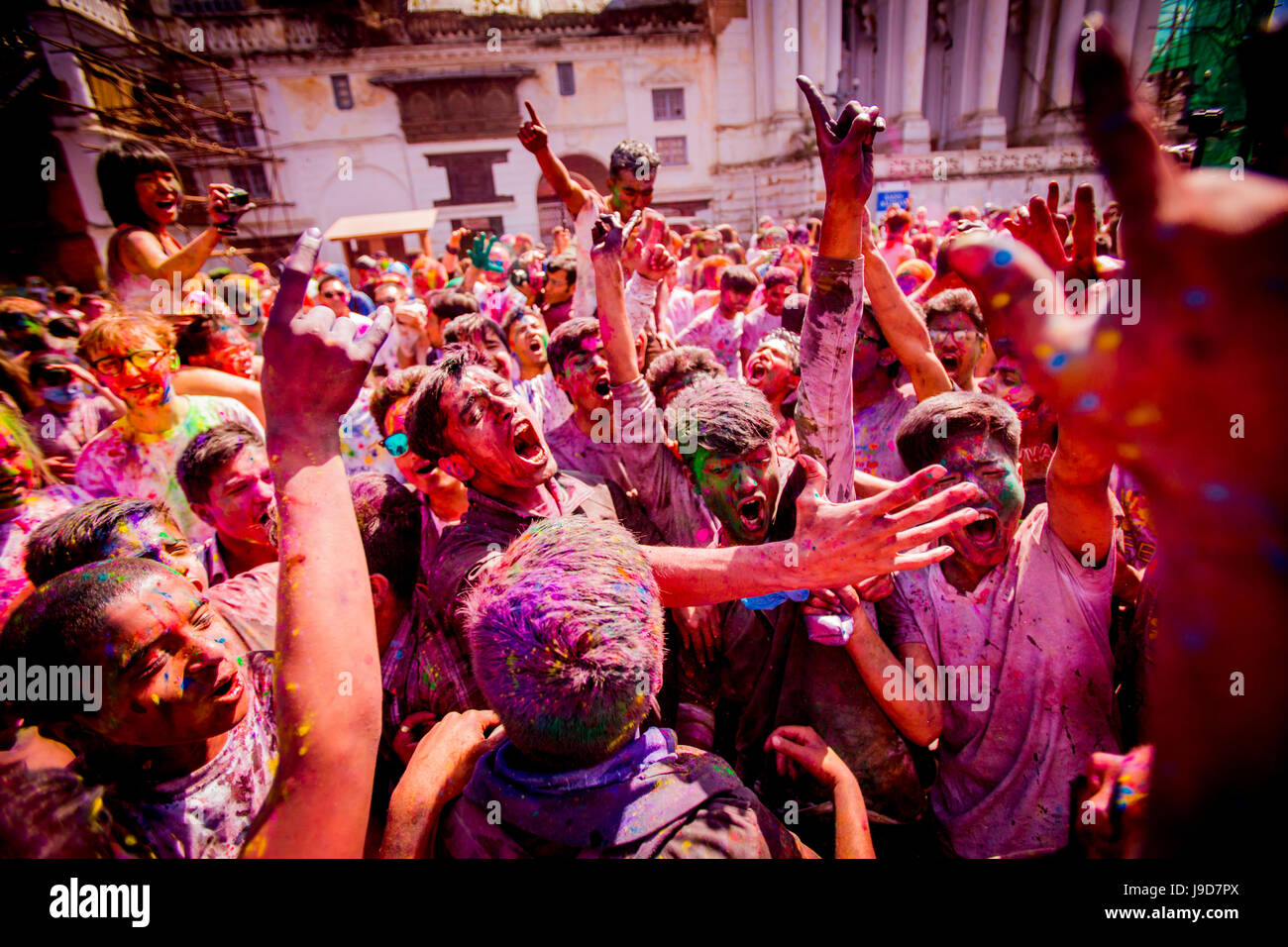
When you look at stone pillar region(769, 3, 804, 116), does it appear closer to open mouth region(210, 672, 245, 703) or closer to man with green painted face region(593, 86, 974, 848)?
man with green painted face region(593, 86, 974, 848)


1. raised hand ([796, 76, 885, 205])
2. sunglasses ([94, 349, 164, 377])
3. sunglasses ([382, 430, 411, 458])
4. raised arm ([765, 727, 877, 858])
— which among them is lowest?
raised arm ([765, 727, 877, 858])

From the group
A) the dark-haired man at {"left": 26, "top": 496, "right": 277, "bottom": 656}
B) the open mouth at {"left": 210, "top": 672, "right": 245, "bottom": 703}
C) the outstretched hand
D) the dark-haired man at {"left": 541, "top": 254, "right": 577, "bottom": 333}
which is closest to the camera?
the outstretched hand

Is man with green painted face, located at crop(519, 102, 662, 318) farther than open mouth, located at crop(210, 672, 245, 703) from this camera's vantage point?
Yes

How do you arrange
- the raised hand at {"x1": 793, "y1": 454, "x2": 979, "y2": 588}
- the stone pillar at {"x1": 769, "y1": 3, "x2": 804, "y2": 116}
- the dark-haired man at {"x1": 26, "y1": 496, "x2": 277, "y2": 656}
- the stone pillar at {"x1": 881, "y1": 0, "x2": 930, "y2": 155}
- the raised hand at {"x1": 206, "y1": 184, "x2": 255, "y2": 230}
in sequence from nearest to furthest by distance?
1. the raised hand at {"x1": 793, "y1": 454, "x2": 979, "y2": 588}
2. the dark-haired man at {"x1": 26, "y1": 496, "x2": 277, "y2": 656}
3. the raised hand at {"x1": 206, "y1": 184, "x2": 255, "y2": 230}
4. the stone pillar at {"x1": 769, "y1": 3, "x2": 804, "y2": 116}
5. the stone pillar at {"x1": 881, "y1": 0, "x2": 930, "y2": 155}

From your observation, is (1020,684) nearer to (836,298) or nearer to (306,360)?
(836,298)

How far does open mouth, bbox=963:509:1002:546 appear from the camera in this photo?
178 centimetres

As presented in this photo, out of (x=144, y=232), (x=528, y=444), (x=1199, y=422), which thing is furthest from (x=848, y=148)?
(x=144, y=232)

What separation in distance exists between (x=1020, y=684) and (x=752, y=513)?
3.21 ft

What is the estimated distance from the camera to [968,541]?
5.93ft

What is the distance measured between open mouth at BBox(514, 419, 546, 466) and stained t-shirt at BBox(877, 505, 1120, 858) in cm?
135

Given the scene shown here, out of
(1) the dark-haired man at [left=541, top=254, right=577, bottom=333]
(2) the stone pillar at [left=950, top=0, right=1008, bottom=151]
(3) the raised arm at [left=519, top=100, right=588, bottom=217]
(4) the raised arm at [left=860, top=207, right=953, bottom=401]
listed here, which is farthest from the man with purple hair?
(2) the stone pillar at [left=950, top=0, right=1008, bottom=151]

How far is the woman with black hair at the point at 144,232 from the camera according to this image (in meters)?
3.71
